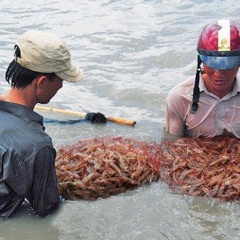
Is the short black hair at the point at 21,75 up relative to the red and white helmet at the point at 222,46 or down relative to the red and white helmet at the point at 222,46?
up

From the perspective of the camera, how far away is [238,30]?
541 centimetres

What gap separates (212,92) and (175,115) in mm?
538

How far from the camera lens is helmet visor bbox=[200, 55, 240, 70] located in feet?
17.5

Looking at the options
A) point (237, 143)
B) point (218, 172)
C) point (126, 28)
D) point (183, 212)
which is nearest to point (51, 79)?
point (183, 212)

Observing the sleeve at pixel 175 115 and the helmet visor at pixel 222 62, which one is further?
the sleeve at pixel 175 115

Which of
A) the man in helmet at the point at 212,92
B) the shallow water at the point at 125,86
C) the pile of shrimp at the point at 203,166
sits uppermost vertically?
the man in helmet at the point at 212,92

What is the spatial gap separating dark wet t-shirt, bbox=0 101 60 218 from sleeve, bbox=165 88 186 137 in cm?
213

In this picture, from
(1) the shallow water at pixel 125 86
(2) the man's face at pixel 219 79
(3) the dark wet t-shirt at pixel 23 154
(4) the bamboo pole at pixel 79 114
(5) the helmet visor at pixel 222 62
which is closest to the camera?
(3) the dark wet t-shirt at pixel 23 154

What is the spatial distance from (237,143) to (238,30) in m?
1.30

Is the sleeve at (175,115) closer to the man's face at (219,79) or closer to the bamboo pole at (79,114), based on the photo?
the man's face at (219,79)

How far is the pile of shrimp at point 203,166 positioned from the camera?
5.25 metres

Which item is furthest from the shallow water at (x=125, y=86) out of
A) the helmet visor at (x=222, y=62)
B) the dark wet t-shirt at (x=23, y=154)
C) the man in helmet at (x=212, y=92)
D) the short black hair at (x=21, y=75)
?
the helmet visor at (x=222, y=62)

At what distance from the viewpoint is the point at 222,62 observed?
5348 mm

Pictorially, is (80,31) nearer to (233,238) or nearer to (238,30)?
(238,30)
